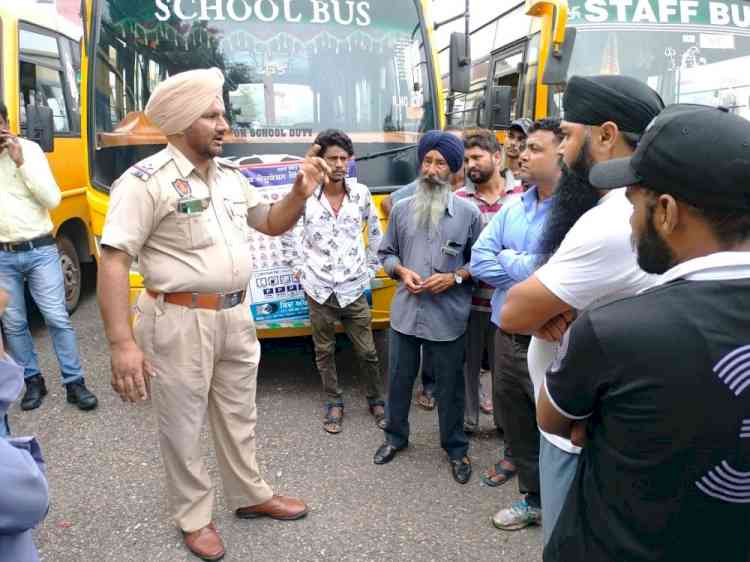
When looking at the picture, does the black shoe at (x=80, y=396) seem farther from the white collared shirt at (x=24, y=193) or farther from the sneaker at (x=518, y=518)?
the sneaker at (x=518, y=518)

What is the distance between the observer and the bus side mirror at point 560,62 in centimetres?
486

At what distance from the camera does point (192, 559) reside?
2541 mm

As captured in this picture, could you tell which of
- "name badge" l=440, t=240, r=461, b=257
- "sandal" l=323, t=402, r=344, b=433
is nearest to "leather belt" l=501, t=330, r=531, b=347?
"name badge" l=440, t=240, r=461, b=257

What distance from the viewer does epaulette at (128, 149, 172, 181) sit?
228cm

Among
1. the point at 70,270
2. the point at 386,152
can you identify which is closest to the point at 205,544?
the point at 386,152

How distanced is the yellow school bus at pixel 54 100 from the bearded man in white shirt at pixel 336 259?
2.54 meters

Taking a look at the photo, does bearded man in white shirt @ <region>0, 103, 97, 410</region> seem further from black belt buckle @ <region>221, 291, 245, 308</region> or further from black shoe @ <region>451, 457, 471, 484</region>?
black shoe @ <region>451, 457, 471, 484</region>

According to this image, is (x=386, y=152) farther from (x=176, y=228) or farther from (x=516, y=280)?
(x=176, y=228)

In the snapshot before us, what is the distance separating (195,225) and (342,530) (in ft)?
4.99

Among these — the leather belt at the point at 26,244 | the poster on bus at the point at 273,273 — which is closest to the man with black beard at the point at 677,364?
the poster on bus at the point at 273,273

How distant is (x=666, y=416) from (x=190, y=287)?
1.84m

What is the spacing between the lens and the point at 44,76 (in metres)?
5.66

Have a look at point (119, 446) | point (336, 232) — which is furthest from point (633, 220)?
point (119, 446)

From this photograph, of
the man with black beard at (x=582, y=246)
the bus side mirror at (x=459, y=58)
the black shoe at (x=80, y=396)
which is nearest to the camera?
the man with black beard at (x=582, y=246)
